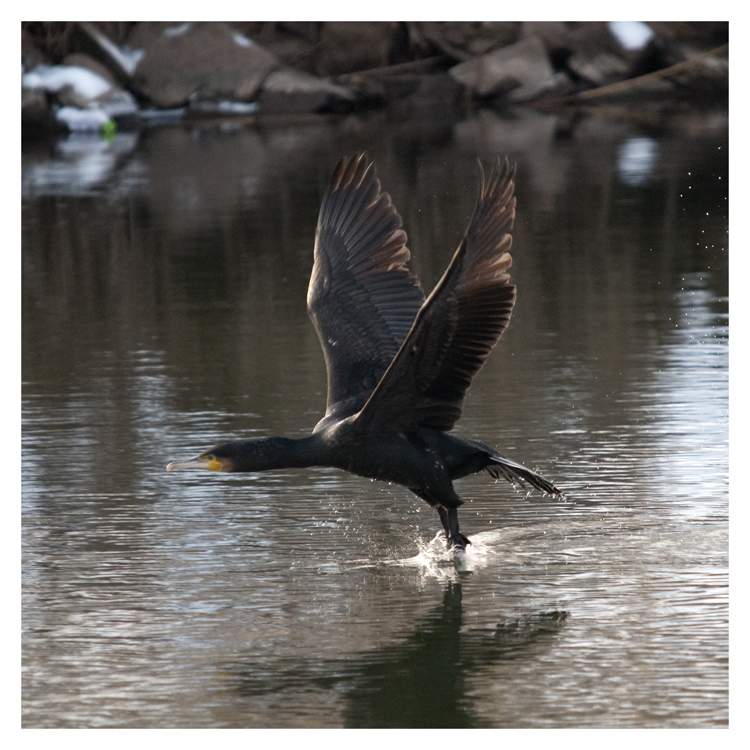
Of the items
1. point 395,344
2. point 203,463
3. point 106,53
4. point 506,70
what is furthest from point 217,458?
point 506,70

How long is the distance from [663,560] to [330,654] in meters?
1.54

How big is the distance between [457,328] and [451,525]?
Result: 111cm

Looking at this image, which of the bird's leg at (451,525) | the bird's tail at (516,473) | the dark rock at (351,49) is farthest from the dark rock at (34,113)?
the bird's leg at (451,525)

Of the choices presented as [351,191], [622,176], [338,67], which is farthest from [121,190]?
[351,191]

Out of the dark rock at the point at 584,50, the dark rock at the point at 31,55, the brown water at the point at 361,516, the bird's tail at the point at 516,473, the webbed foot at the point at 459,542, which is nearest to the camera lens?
the brown water at the point at 361,516

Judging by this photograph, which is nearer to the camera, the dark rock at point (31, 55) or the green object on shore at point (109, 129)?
the dark rock at point (31, 55)

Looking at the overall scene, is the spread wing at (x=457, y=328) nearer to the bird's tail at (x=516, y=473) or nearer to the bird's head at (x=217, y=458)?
the bird's tail at (x=516, y=473)

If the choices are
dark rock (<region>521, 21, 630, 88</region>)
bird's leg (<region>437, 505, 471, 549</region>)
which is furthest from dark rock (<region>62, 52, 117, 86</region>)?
bird's leg (<region>437, 505, 471, 549</region>)

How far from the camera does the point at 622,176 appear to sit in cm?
1717

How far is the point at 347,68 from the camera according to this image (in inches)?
1045

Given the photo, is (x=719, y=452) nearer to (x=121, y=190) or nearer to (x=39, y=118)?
(x=121, y=190)

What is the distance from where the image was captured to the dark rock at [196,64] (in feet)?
81.6

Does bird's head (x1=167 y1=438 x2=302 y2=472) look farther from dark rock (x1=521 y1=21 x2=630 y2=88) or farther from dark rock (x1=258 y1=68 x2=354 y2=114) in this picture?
dark rock (x1=258 y1=68 x2=354 y2=114)

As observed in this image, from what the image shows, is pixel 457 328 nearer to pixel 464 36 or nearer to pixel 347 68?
pixel 464 36
